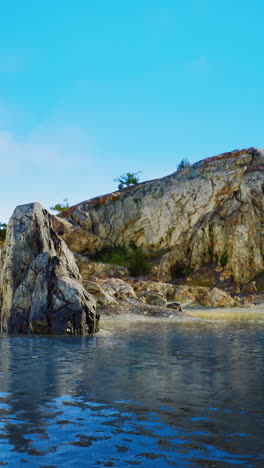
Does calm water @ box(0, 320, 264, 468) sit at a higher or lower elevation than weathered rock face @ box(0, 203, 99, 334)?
lower

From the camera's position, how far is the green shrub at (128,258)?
59.0 meters

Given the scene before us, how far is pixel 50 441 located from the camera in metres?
6.11

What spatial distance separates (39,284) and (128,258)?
47091mm

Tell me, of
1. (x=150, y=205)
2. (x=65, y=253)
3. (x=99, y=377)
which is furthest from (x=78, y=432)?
(x=150, y=205)

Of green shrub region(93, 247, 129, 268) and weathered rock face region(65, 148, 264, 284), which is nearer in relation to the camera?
Result: weathered rock face region(65, 148, 264, 284)

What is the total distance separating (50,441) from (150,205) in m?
68.1

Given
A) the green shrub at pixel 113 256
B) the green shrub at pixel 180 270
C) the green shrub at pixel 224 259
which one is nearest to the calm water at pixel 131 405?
the green shrub at pixel 224 259

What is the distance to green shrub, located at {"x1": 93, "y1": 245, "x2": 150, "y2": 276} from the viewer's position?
5897 centimetres

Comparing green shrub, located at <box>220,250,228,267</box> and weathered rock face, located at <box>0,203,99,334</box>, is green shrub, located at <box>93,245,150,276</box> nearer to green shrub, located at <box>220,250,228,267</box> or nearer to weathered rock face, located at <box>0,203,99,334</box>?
green shrub, located at <box>220,250,228,267</box>

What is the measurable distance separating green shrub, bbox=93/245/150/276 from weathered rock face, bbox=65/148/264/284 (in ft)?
7.08

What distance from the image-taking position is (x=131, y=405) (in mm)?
8094

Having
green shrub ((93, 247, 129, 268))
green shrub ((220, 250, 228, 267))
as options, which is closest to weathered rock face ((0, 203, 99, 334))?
green shrub ((220, 250, 228, 267))

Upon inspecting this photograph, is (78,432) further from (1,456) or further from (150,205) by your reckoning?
(150,205)

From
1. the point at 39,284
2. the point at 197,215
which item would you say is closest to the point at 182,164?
the point at 197,215
